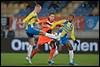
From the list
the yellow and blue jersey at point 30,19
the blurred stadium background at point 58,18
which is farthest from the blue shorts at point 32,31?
the blurred stadium background at point 58,18

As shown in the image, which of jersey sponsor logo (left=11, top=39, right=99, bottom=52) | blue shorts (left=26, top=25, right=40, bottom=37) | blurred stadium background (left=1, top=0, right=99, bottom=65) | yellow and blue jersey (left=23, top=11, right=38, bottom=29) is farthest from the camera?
blurred stadium background (left=1, top=0, right=99, bottom=65)

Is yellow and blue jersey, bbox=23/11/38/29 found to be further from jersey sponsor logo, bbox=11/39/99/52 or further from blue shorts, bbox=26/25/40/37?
jersey sponsor logo, bbox=11/39/99/52

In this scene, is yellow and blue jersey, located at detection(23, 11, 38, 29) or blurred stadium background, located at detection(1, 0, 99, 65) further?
blurred stadium background, located at detection(1, 0, 99, 65)

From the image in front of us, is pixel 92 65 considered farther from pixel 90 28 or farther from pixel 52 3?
pixel 52 3

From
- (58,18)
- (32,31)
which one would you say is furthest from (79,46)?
(32,31)

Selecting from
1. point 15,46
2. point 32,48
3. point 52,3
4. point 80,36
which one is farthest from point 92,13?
point 32,48

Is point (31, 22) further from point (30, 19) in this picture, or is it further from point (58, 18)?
point (58, 18)

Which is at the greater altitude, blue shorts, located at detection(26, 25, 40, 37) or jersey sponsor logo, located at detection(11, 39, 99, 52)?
blue shorts, located at detection(26, 25, 40, 37)

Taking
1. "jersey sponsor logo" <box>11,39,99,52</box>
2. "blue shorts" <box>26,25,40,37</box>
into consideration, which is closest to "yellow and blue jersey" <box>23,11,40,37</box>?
"blue shorts" <box>26,25,40,37</box>

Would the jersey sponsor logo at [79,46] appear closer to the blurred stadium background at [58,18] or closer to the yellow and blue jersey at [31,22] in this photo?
the blurred stadium background at [58,18]

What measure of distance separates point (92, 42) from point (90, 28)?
1637mm

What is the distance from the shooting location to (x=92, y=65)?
14.8m

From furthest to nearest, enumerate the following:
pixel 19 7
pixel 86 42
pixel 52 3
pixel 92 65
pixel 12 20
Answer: pixel 19 7, pixel 52 3, pixel 12 20, pixel 86 42, pixel 92 65

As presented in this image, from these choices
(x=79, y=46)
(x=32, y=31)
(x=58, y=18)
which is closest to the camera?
(x=32, y=31)
